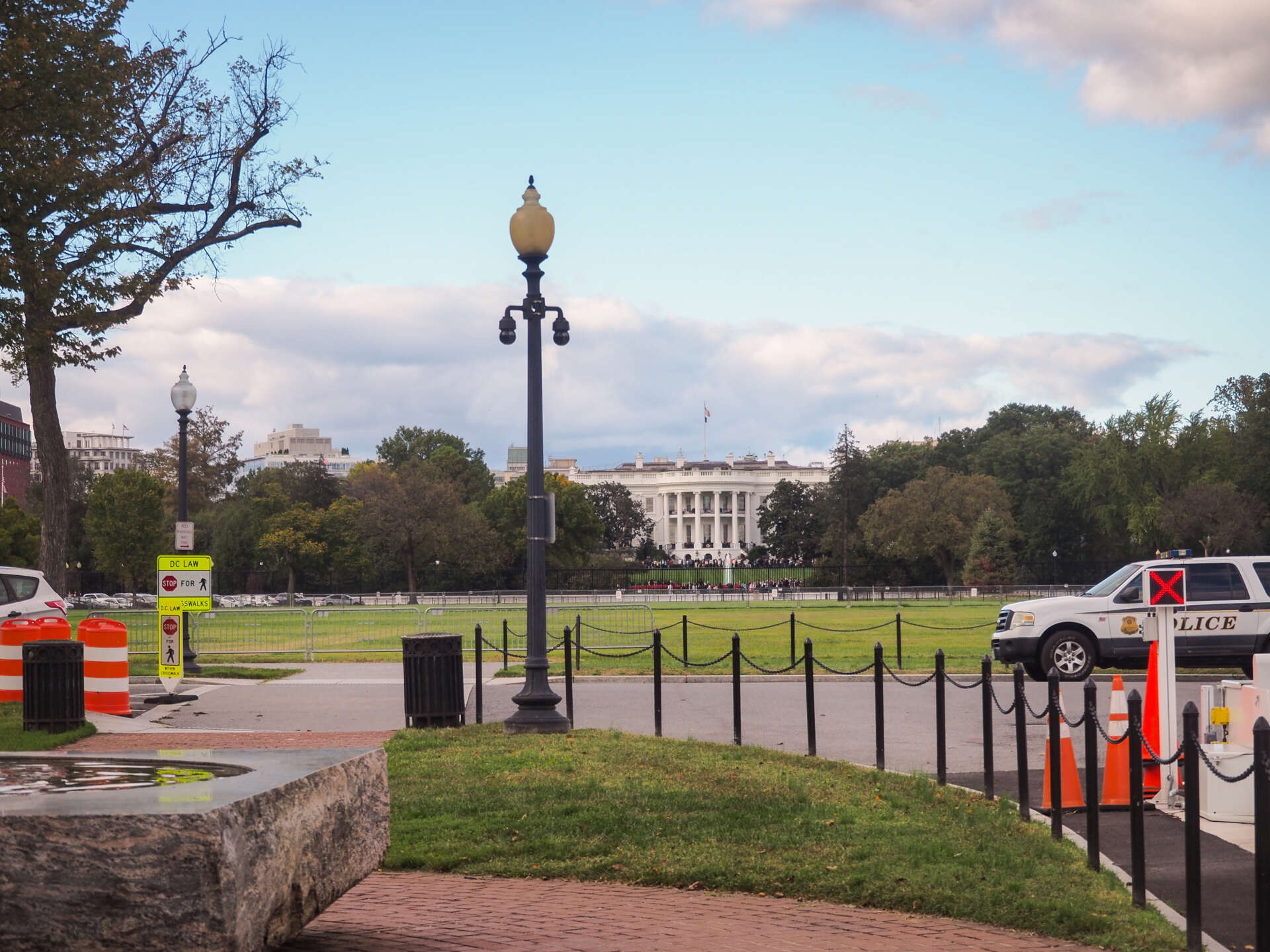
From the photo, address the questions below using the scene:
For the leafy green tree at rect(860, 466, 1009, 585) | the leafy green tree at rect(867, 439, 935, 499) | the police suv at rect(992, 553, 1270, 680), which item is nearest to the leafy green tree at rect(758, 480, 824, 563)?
the leafy green tree at rect(867, 439, 935, 499)

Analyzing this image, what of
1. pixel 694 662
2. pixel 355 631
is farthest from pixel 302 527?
pixel 694 662

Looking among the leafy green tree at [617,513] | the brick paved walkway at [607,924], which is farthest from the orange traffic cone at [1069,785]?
the leafy green tree at [617,513]

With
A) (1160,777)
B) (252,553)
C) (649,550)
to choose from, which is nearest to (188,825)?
(1160,777)

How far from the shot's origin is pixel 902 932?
6.39 meters

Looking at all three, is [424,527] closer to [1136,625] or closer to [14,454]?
[14,454]

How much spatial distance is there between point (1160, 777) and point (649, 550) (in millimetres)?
130906

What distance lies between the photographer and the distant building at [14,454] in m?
115

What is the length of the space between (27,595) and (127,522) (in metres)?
57.1

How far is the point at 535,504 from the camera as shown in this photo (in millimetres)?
13531

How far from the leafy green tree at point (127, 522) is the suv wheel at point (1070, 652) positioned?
63.8 m

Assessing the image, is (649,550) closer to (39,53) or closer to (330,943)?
(39,53)

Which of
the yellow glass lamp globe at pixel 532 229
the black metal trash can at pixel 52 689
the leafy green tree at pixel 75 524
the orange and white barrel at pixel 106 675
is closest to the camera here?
the yellow glass lamp globe at pixel 532 229

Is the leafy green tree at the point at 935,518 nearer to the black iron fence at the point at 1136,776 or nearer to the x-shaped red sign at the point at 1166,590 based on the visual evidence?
the black iron fence at the point at 1136,776

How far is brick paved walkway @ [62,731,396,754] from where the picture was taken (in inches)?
509
